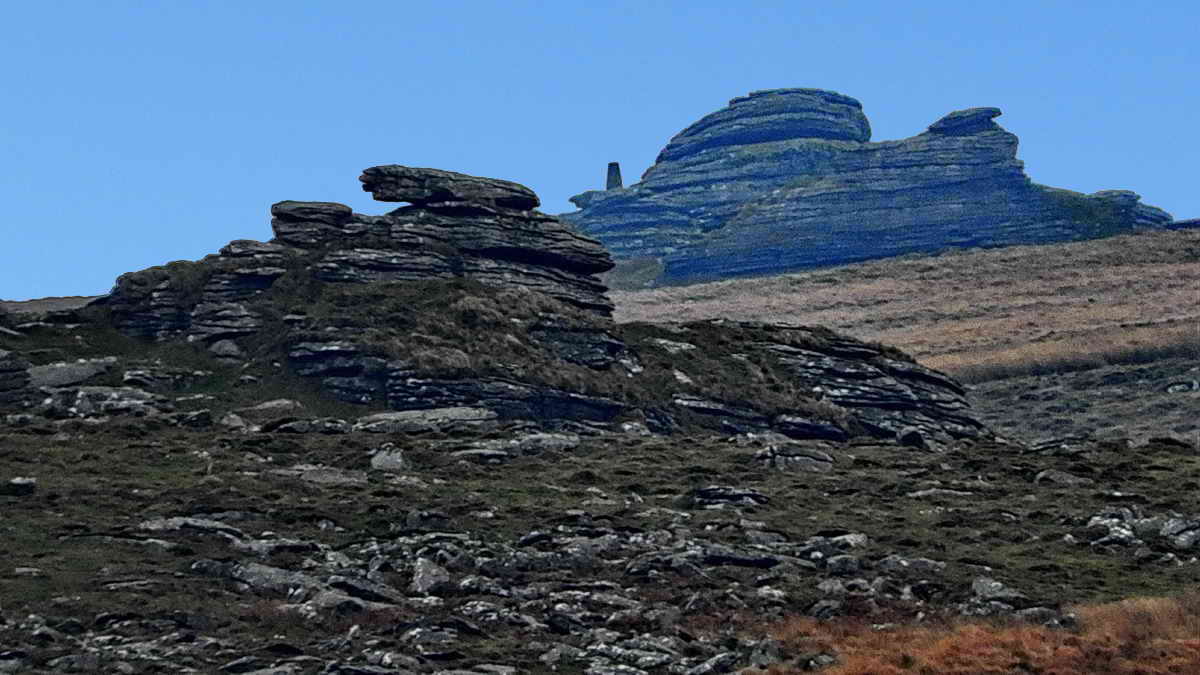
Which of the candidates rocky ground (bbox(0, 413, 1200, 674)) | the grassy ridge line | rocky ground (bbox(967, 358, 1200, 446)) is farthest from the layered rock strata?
the grassy ridge line

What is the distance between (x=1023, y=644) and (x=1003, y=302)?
121m

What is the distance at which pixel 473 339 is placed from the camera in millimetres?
72188

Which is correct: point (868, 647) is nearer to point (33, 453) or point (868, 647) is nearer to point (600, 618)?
point (600, 618)

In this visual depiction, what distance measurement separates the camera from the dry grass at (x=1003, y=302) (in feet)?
401


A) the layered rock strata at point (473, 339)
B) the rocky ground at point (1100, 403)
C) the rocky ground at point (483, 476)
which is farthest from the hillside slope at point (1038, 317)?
the layered rock strata at point (473, 339)

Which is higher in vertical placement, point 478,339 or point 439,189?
point 439,189

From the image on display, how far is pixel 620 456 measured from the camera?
201ft

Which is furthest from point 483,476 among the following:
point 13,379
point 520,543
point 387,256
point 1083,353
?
point 1083,353

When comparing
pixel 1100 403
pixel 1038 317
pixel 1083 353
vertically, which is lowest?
pixel 1100 403

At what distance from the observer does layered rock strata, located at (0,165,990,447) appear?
69125 millimetres

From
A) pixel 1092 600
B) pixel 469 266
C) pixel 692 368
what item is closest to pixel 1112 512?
pixel 1092 600

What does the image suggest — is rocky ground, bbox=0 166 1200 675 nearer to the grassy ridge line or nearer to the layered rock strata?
the layered rock strata

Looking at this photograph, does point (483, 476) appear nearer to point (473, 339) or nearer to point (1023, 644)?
point (473, 339)

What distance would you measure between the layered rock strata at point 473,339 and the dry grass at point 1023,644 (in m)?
25.8
